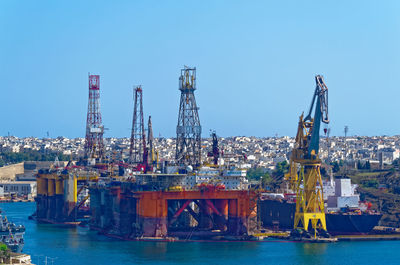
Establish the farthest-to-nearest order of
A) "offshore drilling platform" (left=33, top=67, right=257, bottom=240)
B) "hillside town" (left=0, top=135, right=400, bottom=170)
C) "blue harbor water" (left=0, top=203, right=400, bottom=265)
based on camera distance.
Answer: "hillside town" (left=0, top=135, right=400, bottom=170), "offshore drilling platform" (left=33, top=67, right=257, bottom=240), "blue harbor water" (left=0, top=203, right=400, bottom=265)

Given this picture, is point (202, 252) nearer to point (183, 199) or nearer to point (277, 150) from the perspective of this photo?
point (183, 199)

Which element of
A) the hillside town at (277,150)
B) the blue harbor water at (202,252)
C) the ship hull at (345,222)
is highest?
the hillside town at (277,150)

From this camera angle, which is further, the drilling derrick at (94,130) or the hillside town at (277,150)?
the hillside town at (277,150)

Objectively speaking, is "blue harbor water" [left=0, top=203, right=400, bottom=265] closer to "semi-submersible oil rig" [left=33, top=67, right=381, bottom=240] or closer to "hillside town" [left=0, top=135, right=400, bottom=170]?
"semi-submersible oil rig" [left=33, top=67, right=381, bottom=240]

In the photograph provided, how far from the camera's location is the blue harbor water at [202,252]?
181 feet

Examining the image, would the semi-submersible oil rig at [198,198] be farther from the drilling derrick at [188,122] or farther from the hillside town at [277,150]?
the hillside town at [277,150]

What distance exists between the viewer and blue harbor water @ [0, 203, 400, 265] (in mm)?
55312

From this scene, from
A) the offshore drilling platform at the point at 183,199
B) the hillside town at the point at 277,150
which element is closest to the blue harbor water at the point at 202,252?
the offshore drilling platform at the point at 183,199

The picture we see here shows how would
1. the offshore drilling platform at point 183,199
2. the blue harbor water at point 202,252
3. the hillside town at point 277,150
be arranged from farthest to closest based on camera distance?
1. the hillside town at point 277,150
2. the offshore drilling platform at point 183,199
3. the blue harbor water at point 202,252

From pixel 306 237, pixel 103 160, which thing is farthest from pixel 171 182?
pixel 103 160

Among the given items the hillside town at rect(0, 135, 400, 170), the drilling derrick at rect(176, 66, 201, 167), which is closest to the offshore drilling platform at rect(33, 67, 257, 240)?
the drilling derrick at rect(176, 66, 201, 167)

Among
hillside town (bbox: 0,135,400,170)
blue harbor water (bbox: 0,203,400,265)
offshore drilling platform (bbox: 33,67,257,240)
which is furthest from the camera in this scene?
hillside town (bbox: 0,135,400,170)

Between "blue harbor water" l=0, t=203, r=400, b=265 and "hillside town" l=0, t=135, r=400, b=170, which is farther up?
"hillside town" l=0, t=135, r=400, b=170

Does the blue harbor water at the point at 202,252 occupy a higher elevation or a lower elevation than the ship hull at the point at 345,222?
lower
